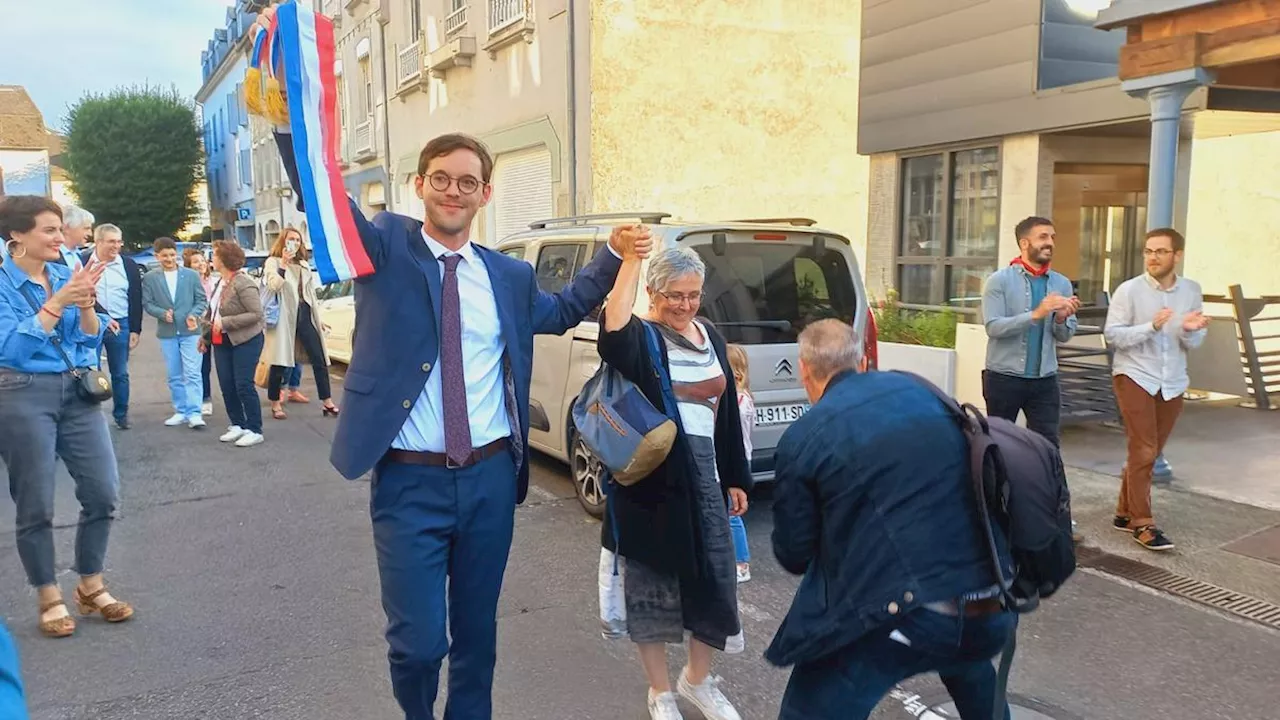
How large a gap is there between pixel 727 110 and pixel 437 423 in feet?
38.1

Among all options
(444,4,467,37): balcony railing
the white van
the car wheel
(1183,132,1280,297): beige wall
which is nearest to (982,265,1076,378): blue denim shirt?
the white van

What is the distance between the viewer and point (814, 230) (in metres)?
→ 5.93

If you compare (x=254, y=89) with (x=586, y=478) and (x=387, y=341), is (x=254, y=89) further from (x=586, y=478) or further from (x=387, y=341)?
(x=586, y=478)

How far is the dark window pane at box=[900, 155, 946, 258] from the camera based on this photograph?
11.0m

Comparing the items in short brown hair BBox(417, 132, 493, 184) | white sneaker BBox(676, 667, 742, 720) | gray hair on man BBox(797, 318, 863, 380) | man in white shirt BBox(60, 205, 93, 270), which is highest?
short brown hair BBox(417, 132, 493, 184)

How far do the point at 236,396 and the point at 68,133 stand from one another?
41.0 metres

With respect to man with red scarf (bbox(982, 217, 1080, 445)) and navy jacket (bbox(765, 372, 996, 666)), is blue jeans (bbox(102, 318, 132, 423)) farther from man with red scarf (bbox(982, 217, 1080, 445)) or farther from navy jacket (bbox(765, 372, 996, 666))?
navy jacket (bbox(765, 372, 996, 666))

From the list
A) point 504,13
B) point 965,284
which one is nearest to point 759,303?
point 965,284

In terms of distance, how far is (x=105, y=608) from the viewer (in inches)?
170

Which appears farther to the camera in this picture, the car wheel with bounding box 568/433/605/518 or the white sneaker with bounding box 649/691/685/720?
the car wheel with bounding box 568/433/605/518

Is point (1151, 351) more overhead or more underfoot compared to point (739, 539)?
more overhead

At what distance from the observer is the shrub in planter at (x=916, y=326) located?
373 inches

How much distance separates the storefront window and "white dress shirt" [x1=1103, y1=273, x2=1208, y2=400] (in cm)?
492

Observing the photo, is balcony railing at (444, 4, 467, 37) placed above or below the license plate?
above
